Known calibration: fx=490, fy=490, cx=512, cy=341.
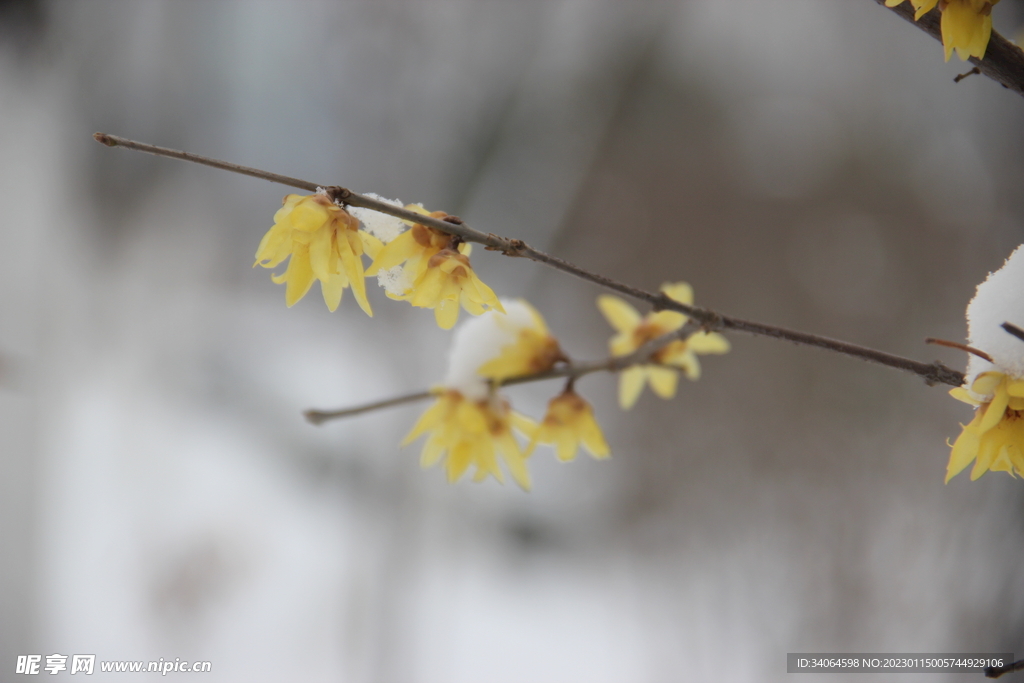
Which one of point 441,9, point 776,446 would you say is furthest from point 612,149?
point 776,446

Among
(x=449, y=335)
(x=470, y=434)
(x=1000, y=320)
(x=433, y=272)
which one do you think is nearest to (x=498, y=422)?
(x=470, y=434)

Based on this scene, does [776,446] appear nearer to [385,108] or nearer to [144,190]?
[385,108]

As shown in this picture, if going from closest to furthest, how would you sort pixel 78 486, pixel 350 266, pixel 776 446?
1. pixel 350 266
2. pixel 776 446
3. pixel 78 486

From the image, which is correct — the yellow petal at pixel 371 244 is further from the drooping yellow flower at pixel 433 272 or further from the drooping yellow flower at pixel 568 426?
the drooping yellow flower at pixel 568 426

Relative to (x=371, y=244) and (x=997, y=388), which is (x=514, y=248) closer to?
(x=371, y=244)

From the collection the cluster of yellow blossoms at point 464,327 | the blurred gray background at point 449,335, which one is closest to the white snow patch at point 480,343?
the cluster of yellow blossoms at point 464,327

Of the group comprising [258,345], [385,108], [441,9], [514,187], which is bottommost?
[258,345]

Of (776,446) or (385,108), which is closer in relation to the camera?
(776,446)

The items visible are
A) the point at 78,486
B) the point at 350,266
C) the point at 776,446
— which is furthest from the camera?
the point at 78,486
